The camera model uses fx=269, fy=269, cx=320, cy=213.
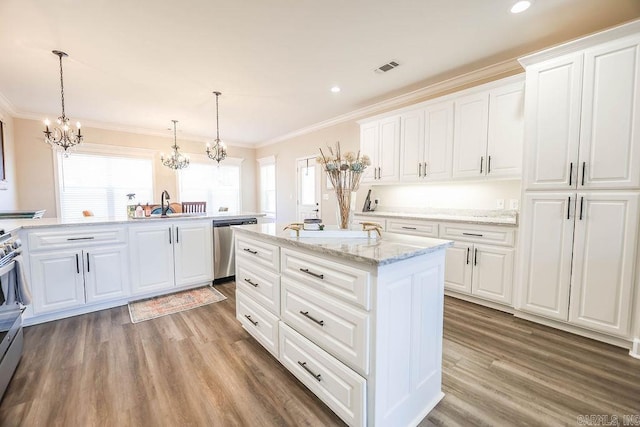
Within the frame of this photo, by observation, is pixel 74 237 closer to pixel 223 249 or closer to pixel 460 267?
pixel 223 249

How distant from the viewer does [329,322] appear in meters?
1.45

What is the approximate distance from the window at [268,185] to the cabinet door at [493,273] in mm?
5156

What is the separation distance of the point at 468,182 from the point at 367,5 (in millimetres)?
2294

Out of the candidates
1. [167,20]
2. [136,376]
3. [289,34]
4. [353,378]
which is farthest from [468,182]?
[136,376]

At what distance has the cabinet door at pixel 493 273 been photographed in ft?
8.95

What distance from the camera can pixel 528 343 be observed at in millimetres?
2227

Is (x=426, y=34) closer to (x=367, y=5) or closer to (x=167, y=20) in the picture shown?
(x=367, y=5)

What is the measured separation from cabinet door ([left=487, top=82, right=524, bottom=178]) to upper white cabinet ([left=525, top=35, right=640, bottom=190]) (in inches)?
9.9

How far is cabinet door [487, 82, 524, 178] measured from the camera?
2.77 m

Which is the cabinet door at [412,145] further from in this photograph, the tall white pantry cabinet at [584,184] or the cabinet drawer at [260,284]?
the cabinet drawer at [260,284]

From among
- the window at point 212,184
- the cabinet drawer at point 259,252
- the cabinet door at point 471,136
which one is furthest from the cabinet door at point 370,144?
the window at point 212,184

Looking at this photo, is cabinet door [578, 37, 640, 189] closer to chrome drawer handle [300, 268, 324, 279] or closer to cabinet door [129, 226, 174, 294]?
chrome drawer handle [300, 268, 324, 279]

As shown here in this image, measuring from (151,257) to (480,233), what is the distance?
3.74 m

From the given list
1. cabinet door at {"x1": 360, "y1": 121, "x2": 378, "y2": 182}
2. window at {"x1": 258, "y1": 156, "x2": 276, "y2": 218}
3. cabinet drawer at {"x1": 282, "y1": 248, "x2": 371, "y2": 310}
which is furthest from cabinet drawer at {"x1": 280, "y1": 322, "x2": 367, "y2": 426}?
window at {"x1": 258, "y1": 156, "x2": 276, "y2": 218}
